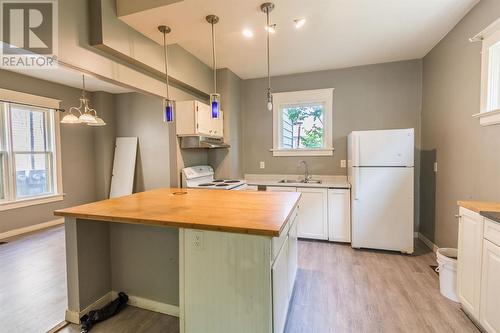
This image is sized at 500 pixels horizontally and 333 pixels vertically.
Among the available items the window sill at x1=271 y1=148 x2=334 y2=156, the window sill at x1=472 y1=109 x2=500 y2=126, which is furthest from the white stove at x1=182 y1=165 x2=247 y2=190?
the window sill at x1=472 y1=109 x2=500 y2=126

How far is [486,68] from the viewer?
7.03ft

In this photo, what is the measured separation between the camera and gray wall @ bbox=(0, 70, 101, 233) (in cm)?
387

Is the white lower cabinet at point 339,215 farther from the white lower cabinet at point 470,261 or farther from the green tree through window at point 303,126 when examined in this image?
the white lower cabinet at point 470,261

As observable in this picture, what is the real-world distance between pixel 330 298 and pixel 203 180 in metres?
2.41

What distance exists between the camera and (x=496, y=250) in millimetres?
1516

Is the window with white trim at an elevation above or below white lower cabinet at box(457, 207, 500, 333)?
above

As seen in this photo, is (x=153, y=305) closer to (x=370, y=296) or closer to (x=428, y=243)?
(x=370, y=296)

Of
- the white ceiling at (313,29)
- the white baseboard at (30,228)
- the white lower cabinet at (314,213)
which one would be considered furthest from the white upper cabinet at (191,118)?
the white baseboard at (30,228)

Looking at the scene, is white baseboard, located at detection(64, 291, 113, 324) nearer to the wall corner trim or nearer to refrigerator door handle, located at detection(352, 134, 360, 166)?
refrigerator door handle, located at detection(352, 134, 360, 166)

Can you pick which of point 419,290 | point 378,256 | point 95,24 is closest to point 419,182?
point 378,256

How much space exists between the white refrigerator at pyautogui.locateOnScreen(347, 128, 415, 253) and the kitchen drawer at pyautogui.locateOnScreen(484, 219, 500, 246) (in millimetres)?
1549

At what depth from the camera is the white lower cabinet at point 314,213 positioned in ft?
11.7

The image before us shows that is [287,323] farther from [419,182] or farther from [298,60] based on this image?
[298,60]

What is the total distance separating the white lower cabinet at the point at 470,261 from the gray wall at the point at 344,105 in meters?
2.19
